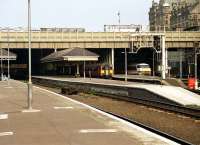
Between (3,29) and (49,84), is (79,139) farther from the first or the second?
(3,29)

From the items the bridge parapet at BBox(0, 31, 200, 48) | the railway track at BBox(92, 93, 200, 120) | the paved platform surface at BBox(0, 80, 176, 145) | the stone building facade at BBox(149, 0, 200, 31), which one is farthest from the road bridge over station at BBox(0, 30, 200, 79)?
the paved platform surface at BBox(0, 80, 176, 145)

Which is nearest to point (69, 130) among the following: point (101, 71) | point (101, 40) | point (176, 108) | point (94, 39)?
point (176, 108)

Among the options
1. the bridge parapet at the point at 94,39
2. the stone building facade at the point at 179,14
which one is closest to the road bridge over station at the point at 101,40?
the bridge parapet at the point at 94,39

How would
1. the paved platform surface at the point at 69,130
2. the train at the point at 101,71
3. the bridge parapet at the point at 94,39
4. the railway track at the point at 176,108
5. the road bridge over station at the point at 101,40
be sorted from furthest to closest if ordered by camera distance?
the bridge parapet at the point at 94,39 < the road bridge over station at the point at 101,40 < the train at the point at 101,71 < the railway track at the point at 176,108 < the paved platform surface at the point at 69,130

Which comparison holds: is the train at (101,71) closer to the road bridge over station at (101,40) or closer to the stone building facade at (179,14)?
the road bridge over station at (101,40)

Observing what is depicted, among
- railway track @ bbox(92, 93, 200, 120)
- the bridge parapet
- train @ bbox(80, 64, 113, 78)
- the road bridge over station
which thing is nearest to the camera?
railway track @ bbox(92, 93, 200, 120)

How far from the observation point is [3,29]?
4035 inches

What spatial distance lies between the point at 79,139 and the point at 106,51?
99.0 metres

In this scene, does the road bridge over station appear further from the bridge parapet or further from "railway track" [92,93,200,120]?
"railway track" [92,93,200,120]

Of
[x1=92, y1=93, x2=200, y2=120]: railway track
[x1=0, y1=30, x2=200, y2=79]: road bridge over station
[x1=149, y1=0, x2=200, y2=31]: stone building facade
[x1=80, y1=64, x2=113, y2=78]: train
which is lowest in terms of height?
[x1=92, y1=93, x2=200, y2=120]: railway track

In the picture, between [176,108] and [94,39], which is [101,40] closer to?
[94,39]

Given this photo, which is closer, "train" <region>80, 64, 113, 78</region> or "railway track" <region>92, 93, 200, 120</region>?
"railway track" <region>92, 93, 200, 120</region>

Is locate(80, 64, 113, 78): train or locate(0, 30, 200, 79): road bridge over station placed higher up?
locate(0, 30, 200, 79): road bridge over station

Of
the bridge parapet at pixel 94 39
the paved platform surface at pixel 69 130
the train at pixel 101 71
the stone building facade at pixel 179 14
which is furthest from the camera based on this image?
the stone building facade at pixel 179 14
